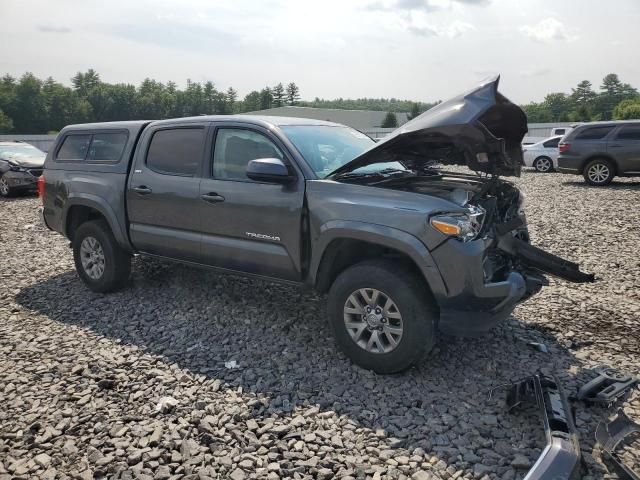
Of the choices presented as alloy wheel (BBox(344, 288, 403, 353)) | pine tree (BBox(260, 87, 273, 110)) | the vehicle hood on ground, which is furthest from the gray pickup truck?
pine tree (BBox(260, 87, 273, 110))

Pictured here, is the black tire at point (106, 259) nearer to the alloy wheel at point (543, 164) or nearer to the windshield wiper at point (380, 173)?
the windshield wiper at point (380, 173)

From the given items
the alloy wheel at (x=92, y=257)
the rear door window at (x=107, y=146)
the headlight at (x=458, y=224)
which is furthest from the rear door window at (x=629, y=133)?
the alloy wheel at (x=92, y=257)

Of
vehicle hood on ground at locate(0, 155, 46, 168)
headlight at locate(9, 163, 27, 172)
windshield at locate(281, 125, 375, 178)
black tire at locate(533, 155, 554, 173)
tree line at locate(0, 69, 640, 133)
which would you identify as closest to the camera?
windshield at locate(281, 125, 375, 178)

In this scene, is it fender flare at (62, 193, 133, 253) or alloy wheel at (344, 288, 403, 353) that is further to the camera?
fender flare at (62, 193, 133, 253)

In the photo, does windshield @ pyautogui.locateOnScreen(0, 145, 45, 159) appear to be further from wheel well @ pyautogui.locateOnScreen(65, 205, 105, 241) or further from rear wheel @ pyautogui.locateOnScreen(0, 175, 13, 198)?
wheel well @ pyautogui.locateOnScreen(65, 205, 105, 241)

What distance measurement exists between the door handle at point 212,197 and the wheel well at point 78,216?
1901 mm

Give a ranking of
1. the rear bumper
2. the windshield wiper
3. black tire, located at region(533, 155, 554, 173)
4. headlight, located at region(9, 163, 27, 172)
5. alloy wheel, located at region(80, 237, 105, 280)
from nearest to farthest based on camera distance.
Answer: the windshield wiper → alloy wheel, located at region(80, 237, 105, 280) → the rear bumper → headlight, located at region(9, 163, 27, 172) → black tire, located at region(533, 155, 554, 173)

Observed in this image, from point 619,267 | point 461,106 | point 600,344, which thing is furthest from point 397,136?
point 619,267

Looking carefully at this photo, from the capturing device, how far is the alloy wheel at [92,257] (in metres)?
5.77

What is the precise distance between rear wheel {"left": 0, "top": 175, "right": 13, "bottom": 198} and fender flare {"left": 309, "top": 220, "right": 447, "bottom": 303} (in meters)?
13.2

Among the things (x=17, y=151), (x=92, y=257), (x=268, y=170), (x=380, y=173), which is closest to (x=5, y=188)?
(x=17, y=151)

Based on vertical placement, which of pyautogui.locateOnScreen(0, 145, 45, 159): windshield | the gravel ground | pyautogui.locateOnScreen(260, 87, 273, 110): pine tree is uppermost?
pyautogui.locateOnScreen(260, 87, 273, 110): pine tree

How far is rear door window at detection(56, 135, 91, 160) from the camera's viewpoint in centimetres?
593

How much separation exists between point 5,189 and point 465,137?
1436 centimetres
